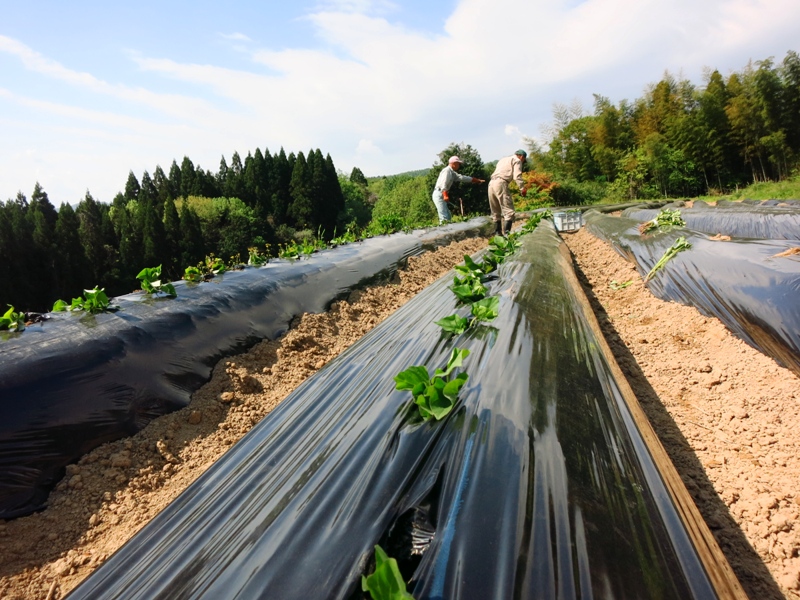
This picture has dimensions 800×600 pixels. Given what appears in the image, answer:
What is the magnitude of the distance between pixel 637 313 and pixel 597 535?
3.84 metres

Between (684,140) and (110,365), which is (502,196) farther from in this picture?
(684,140)

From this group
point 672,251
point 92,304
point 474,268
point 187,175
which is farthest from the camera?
point 187,175

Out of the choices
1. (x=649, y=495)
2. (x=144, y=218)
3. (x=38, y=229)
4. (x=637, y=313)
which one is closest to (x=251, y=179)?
(x=144, y=218)

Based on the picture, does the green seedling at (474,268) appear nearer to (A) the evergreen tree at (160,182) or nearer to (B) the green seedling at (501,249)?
(B) the green seedling at (501,249)

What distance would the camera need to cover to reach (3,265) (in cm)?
1856

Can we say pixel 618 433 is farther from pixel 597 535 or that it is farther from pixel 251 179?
pixel 251 179

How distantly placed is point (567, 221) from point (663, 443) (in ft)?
38.7

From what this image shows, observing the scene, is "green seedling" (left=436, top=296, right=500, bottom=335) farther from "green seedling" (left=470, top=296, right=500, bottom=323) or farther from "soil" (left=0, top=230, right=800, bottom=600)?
"soil" (left=0, top=230, right=800, bottom=600)

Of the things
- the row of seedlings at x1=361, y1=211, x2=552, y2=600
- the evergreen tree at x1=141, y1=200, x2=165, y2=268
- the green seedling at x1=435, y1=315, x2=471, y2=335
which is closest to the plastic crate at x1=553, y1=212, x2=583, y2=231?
the row of seedlings at x1=361, y1=211, x2=552, y2=600

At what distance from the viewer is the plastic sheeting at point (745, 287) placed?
252 centimetres

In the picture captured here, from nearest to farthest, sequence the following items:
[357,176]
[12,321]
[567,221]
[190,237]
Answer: [12,321] < [567,221] < [190,237] < [357,176]

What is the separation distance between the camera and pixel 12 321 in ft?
8.80

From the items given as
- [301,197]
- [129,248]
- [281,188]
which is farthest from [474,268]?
[281,188]

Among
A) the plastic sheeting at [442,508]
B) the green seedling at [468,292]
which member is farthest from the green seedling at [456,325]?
the green seedling at [468,292]
